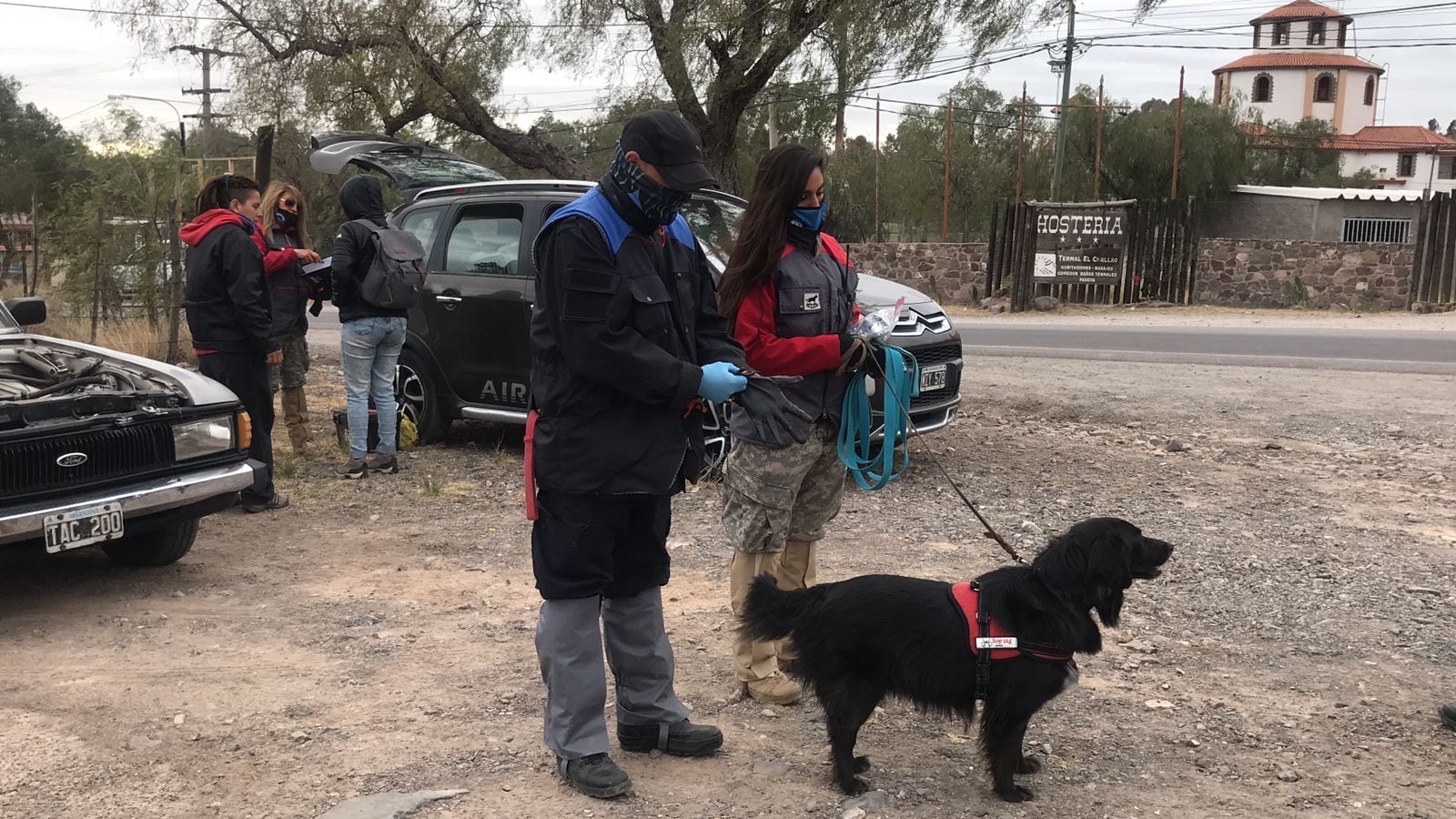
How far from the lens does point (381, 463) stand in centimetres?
779

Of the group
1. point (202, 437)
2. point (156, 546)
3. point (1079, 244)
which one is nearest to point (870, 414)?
point (202, 437)

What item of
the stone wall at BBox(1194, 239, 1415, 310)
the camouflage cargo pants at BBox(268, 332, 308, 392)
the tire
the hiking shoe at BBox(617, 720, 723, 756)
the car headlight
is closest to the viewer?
the hiking shoe at BBox(617, 720, 723, 756)

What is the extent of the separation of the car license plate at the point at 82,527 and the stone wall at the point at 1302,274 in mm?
20937

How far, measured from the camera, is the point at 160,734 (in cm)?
386

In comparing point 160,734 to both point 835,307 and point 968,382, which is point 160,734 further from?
point 968,382

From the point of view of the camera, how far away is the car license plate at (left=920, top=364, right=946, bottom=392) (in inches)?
284

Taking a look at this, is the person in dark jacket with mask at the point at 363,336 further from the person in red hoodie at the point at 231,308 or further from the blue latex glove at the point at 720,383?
the blue latex glove at the point at 720,383

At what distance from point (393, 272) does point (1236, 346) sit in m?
11.6

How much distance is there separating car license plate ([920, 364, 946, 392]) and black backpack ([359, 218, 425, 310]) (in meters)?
3.18

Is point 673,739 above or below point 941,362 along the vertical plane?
below

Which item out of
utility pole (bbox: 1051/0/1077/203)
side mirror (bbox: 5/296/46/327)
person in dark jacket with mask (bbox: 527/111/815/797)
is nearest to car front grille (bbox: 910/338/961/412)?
person in dark jacket with mask (bbox: 527/111/815/797)

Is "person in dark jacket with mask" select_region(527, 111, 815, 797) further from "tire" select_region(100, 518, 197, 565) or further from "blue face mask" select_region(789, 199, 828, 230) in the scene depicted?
"tire" select_region(100, 518, 197, 565)

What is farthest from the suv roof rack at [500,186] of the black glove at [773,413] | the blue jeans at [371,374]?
the black glove at [773,413]

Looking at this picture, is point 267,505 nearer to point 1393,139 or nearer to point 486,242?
point 486,242
